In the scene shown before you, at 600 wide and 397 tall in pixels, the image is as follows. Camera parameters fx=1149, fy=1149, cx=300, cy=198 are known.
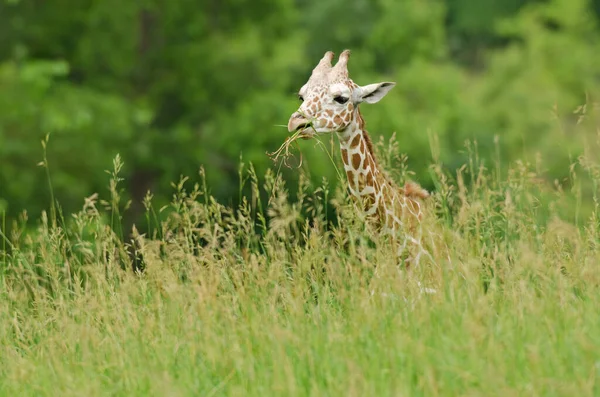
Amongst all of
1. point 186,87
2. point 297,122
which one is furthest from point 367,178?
point 186,87

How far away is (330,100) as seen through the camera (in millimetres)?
6855

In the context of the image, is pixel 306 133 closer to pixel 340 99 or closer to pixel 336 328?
pixel 340 99

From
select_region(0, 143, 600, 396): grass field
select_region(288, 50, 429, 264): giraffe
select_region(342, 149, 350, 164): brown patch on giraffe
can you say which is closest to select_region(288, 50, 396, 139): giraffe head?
select_region(288, 50, 429, 264): giraffe

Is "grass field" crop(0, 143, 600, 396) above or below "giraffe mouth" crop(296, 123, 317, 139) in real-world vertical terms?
below

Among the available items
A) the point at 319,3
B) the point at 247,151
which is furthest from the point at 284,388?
the point at 319,3

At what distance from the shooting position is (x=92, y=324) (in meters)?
5.67

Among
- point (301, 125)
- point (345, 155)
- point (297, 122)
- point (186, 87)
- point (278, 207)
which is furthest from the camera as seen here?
point (186, 87)

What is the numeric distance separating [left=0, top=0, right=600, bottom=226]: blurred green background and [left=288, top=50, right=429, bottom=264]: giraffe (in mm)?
8357

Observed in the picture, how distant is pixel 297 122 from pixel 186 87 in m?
15.7

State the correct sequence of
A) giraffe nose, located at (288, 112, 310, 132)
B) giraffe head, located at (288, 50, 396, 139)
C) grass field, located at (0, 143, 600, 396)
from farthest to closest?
giraffe head, located at (288, 50, 396, 139)
giraffe nose, located at (288, 112, 310, 132)
grass field, located at (0, 143, 600, 396)

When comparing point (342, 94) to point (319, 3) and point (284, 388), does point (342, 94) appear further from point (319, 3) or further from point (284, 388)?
point (319, 3)

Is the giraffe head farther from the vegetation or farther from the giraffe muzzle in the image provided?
the vegetation

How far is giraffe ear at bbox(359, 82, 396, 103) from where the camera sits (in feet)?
22.7

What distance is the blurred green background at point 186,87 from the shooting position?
62.8 ft
